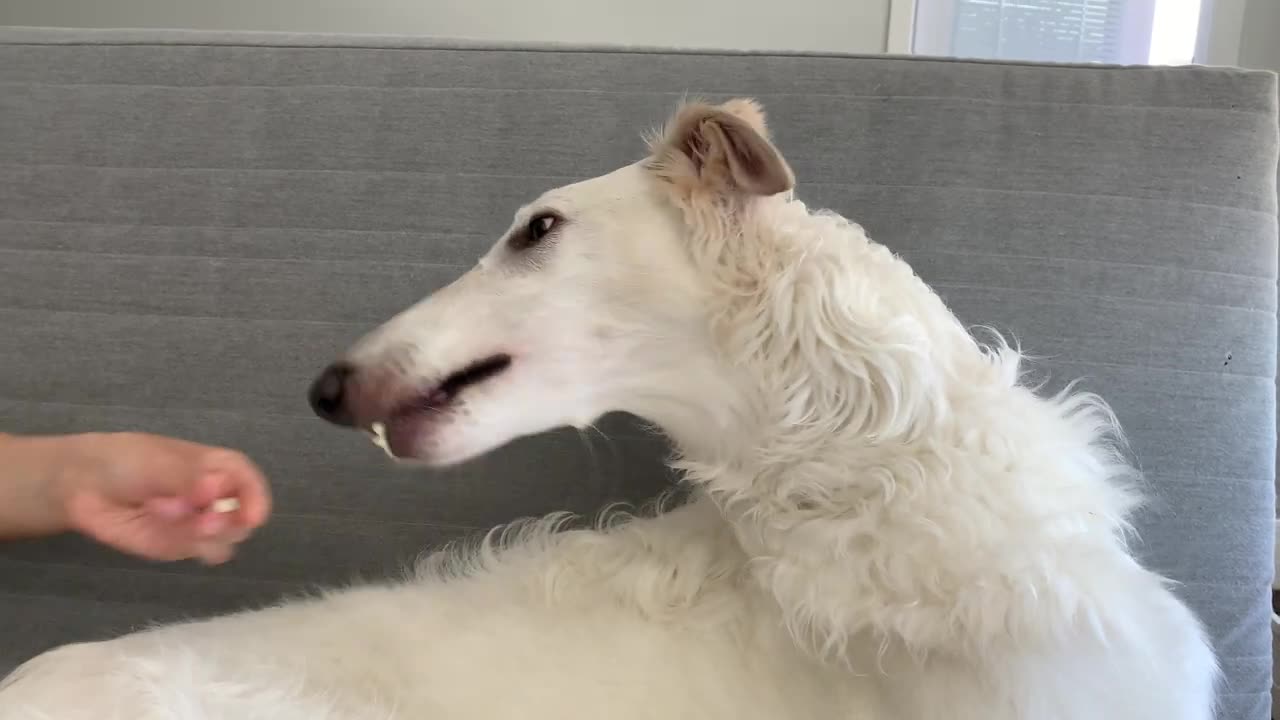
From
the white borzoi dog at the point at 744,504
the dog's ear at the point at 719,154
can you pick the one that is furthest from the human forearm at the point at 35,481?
the dog's ear at the point at 719,154

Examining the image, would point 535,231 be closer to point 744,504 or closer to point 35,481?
point 744,504

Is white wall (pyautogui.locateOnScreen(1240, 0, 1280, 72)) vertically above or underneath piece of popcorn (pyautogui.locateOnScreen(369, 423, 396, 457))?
above

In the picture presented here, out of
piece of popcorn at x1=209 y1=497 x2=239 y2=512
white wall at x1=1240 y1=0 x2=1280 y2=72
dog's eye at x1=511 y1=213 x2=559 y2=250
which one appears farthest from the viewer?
white wall at x1=1240 y1=0 x2=1280 y2=72

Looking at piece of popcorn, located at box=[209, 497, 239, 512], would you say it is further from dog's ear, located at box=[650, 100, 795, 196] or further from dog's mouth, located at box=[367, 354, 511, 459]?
dog's ear, located at box=[650, 100, 795, 196]

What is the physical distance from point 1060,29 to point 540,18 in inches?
46.4

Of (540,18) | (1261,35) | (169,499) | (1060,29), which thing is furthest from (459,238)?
(1261,35)

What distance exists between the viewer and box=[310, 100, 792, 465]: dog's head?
34.2 inches

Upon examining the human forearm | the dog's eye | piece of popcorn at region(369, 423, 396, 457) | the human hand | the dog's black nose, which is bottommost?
the human forearm

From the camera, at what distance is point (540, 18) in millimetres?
1992

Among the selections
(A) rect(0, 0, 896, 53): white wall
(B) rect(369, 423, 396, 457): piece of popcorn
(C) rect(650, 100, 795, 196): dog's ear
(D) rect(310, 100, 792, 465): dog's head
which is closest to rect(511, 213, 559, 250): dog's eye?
(D) rect(310, 100, 792, 465): dog's head

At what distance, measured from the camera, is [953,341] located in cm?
92

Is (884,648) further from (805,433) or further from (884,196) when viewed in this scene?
(884,196)

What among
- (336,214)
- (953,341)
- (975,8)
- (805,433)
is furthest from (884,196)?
(975,8)

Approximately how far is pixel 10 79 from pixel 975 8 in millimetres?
1898
